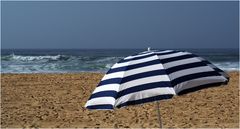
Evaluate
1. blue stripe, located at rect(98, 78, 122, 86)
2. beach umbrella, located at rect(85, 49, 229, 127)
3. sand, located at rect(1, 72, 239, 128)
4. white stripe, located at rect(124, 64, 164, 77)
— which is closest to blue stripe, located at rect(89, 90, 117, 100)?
beach umbrella, located at rect(85, 49, 229, 127)

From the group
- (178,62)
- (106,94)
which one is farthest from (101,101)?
(178,62)

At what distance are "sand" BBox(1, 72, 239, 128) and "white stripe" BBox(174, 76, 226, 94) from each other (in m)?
4.19

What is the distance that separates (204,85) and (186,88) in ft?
0.74

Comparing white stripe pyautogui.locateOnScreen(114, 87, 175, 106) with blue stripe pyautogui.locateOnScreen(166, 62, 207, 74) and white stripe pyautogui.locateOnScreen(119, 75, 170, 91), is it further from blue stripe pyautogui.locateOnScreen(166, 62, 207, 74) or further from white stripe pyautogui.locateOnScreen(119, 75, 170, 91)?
blue stripe pyautogui.locateOnScreen(166, 62, 207, 74)

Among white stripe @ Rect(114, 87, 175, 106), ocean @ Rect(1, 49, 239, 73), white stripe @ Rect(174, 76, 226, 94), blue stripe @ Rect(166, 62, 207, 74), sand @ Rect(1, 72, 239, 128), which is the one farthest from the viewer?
ocean @ Rect(1, 49, 239, 73)

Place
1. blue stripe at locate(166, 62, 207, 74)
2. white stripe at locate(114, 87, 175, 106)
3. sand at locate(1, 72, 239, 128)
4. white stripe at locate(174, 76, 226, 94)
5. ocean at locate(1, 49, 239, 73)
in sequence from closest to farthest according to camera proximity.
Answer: white stripe at locate(114, 87, 175, 106)
white stripe at locate(174, 76, 226, 94)
blue stripe at locate(166, 62, 207, 74)
sand at locate(1, 72, 239, 128)
ocean at locate(1, 49, 239, 73)

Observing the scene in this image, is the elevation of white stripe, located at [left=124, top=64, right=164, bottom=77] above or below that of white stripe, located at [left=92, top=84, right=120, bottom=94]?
above

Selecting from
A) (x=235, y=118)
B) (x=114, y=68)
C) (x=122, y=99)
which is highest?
(x=114, y=68)

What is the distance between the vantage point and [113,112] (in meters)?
10.0

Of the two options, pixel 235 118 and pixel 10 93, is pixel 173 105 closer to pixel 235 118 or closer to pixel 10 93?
pixel 235 118

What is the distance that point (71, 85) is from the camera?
1611cm

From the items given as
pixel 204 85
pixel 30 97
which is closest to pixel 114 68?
pixel 204 85

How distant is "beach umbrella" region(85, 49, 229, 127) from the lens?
416cm

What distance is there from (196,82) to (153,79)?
1.53 feet
